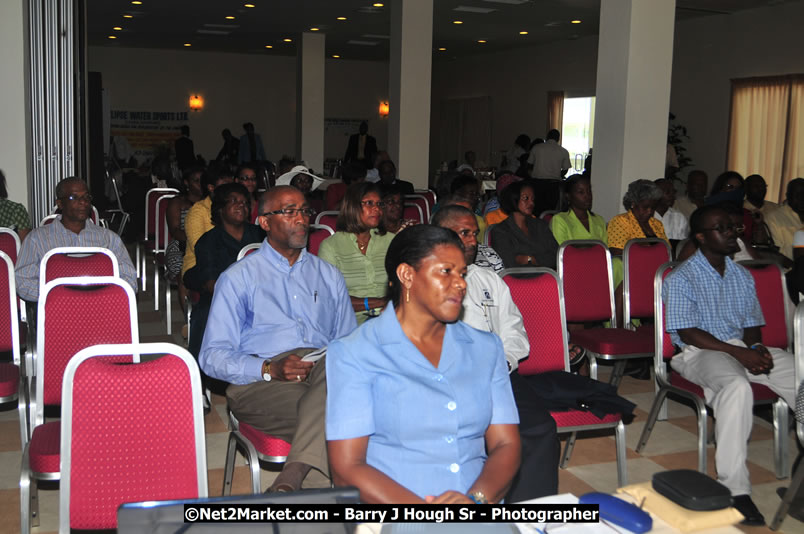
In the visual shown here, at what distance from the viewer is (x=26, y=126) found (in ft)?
19.2

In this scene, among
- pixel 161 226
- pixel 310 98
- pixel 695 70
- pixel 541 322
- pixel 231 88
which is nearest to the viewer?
pixel 541 322

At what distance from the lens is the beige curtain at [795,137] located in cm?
1152

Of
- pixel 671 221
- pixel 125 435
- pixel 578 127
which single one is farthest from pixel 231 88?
pixel 125 435

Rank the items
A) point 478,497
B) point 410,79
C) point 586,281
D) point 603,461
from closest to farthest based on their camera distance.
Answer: point 478,497, point 603,461, point 586,281, point 410,79

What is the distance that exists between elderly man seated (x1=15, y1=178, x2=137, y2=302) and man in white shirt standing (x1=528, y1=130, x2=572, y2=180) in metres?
8.51

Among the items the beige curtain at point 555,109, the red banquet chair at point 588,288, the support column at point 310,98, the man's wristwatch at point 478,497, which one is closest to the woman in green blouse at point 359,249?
the red banquet chair at point 588,288

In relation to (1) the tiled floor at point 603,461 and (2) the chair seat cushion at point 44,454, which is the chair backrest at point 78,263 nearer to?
(1) the tiled floor at point 603,461

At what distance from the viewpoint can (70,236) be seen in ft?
14.5

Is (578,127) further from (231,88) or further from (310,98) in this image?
(231,88)

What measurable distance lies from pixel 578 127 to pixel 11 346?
15.0m

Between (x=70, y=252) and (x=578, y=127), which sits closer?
(x=70, y=252)

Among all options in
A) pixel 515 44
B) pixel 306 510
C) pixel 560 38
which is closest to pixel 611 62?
pixel 306 510

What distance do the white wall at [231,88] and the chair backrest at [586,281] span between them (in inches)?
703

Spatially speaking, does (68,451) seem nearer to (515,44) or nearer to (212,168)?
(212,168)
